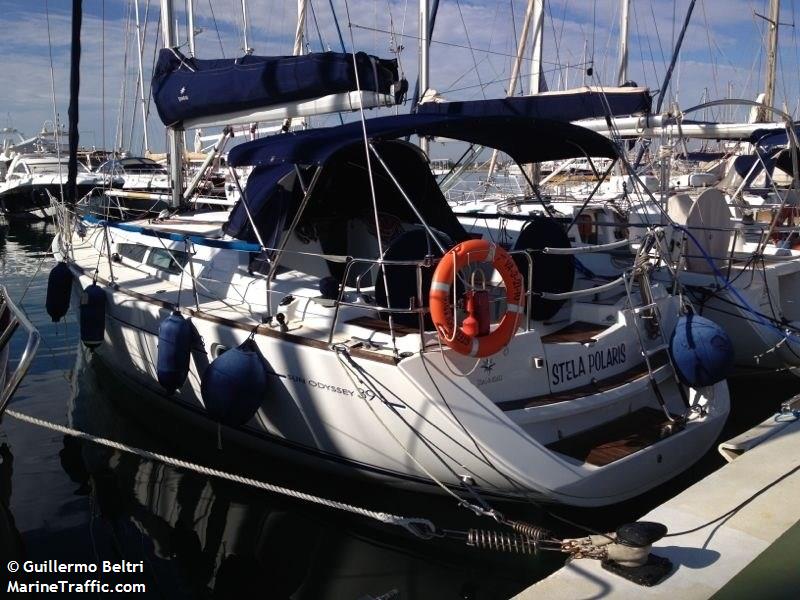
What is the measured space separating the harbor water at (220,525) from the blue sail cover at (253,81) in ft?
10.6

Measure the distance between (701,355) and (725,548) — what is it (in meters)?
2.05

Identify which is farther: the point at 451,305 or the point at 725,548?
the point at 451,305

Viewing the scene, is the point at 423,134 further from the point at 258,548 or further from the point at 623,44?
the point at 623,44

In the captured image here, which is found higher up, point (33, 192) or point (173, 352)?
point (33, 192)

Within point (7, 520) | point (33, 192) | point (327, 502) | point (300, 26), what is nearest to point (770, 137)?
point (300, 26)

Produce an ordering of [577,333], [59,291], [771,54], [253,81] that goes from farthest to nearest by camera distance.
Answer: [771,54] → [59,291] → [253,81] → [577,333]

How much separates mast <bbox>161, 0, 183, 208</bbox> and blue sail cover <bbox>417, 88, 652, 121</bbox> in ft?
10.7

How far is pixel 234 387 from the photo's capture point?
5480mm

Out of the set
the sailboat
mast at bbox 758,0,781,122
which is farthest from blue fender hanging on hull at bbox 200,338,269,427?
mast at bbox 758,0,781,122

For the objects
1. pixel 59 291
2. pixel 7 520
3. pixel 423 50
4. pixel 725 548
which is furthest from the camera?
pixel 423 50

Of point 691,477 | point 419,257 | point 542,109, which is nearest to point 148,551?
point 419,257

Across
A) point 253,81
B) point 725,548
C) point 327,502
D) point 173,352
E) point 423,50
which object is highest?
point 423,50

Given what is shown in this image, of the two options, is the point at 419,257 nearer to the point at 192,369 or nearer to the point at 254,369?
the point at 254,369

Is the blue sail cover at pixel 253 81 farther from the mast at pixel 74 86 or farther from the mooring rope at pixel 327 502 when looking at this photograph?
the mooring rope at pixel 327 502
